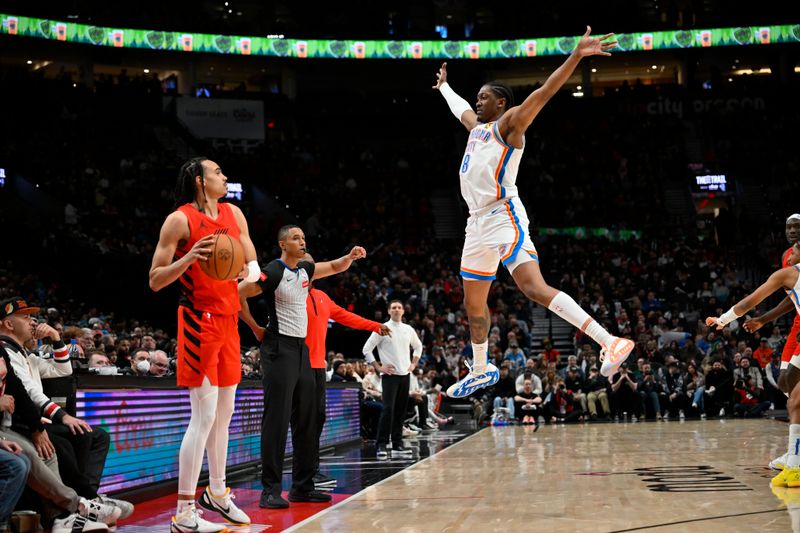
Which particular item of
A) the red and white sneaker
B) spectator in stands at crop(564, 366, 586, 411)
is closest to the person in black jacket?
the red and white sneaker

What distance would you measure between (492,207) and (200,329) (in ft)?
6.39

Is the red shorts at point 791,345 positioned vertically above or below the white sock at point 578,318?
below

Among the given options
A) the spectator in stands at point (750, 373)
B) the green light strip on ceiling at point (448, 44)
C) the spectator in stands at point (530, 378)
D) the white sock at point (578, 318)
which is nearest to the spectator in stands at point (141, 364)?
the white sock at point (578, 318)

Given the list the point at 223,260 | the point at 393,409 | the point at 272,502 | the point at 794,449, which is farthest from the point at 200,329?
the point at 393,409

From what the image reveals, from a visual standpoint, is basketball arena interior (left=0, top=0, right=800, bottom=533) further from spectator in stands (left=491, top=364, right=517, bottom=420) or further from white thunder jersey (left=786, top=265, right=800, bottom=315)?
spectator in stands (left=491, top=364, right=517, bottom=420)

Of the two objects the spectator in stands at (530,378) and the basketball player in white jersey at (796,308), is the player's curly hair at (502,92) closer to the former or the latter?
the basketball player in white jersey at (796,308)

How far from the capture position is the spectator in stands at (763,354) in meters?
17.8

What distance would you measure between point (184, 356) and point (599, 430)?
9977mm

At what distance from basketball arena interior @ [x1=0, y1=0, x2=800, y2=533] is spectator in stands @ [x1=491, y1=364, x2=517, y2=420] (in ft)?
0.43

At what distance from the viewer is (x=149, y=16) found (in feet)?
101

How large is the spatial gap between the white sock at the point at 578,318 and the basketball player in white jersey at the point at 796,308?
5.48 ft

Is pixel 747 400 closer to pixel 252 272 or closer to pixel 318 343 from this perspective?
pixel 318 343

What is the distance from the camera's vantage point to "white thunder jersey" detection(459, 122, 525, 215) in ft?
18.4

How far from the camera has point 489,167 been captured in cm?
565
